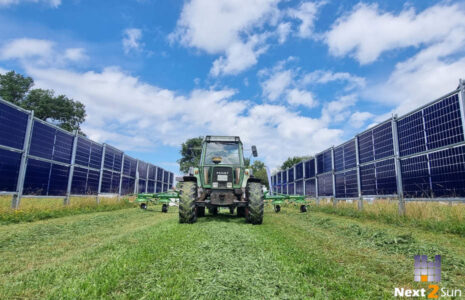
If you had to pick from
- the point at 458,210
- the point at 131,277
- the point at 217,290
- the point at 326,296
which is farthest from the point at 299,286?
the point at 458,210

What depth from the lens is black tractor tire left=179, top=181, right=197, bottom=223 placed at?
7.32m

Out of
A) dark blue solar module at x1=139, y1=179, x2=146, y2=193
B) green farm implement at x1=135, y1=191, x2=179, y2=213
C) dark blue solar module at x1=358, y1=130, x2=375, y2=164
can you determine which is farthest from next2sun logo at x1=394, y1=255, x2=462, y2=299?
dark blue solar module at x1=139, y1=179, x2=146, y2=193

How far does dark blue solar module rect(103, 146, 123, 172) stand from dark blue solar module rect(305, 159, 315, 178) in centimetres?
1314

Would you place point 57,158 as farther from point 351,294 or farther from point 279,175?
point 279,175

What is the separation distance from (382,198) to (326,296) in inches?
338

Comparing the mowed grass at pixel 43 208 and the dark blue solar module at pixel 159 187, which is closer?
the mowed grass at pixel 43 208

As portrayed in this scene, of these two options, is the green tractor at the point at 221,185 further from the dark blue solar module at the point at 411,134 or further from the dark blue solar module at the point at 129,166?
the dark blue solar module at the point at 129,166

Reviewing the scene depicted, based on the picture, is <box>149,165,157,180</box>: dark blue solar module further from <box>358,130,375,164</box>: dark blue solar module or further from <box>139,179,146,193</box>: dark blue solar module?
<box>358,130,375,164</box>: dark blue solar module

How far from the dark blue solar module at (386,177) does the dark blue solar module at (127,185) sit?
15.9m

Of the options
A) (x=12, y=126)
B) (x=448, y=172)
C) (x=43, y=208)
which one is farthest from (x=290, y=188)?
(x=12, y=126)

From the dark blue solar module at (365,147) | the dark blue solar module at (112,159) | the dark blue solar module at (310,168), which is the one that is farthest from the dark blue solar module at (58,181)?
the dark blue solar module at (310,168)

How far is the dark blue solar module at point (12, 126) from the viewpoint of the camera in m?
8.36

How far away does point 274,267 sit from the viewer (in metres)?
3.13

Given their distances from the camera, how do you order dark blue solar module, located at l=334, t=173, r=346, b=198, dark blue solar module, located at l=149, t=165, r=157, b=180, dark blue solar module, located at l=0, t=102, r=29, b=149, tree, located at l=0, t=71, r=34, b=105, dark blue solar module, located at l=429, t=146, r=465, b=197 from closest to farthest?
dark blue solar module, located at l=429, t=146, r=465, b=197, dark blue solar module, located at l=0, t=102, r=29, b=149, dark blue solar module, located at l=334, t=173, r=346, b=198, dark blue solar module, located at l=149, t=165, r=157, b=180, tree, located at l=0, t=71, r=34, b=105
